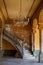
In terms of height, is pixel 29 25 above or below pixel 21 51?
above

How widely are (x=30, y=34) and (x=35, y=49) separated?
2006 millimetres

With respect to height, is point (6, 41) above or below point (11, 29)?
below

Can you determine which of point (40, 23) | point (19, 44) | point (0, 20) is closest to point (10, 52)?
point (19, 44)

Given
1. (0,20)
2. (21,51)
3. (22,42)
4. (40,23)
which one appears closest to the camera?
(40,23)

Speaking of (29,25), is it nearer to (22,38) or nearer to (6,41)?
(22,38)

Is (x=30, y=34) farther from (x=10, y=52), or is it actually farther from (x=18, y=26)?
(x=10, y=52)

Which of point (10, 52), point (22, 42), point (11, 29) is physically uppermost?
point (11, 29)

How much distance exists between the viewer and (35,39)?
16.5 m

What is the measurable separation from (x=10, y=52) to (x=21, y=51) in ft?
9.54

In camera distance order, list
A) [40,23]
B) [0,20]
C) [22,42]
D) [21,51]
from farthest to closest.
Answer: [22,42] < [21,51] < [0,20] < [40,23]

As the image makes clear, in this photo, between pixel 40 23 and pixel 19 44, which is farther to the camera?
pixel 19 44

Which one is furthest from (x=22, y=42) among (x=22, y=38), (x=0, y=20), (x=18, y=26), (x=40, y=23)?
(x=40, y=23)

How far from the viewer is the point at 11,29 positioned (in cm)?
1780

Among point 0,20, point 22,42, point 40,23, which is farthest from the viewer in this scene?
point 22,42
